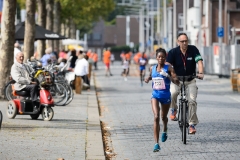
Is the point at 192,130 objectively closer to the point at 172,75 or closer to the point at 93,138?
the point at 172,75

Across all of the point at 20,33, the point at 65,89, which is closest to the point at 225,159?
the point at 65,89

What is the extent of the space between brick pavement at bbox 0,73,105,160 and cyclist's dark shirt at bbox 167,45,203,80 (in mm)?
1751

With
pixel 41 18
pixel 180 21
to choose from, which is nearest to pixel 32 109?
pixel 41 18

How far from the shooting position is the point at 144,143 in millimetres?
13039

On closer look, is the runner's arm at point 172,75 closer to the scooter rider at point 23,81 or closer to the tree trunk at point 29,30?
the scooter rider at point 23,81

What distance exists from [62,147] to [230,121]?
578 centimetres

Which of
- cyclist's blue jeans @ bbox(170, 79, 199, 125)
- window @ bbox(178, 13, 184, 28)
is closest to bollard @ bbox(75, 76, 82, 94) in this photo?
cyclist's blue jeans @ bbox(170, 79, 199, 125)

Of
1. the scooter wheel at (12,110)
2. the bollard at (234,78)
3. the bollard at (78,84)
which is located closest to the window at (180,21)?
the bollard at (234,78)

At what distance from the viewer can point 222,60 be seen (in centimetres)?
4503

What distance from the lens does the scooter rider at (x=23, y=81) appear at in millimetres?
17203

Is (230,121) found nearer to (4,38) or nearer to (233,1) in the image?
(4,38)

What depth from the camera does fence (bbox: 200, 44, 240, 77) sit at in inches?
1671

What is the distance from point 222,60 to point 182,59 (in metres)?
32.2

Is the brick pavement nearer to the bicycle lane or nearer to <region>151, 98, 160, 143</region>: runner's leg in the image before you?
the bicycle lane
